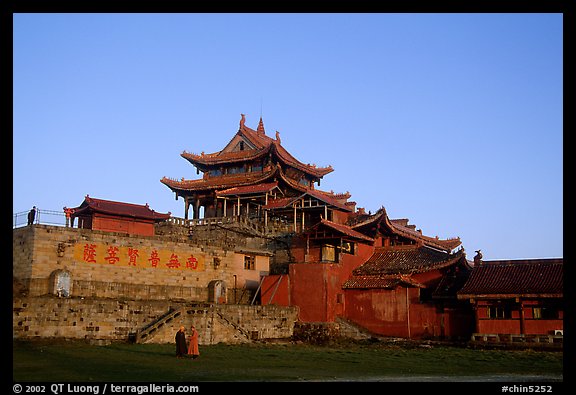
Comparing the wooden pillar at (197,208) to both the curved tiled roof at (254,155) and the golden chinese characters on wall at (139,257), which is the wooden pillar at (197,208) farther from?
the golden chinese characters on wall at (139,257)

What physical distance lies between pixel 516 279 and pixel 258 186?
22.6 meters

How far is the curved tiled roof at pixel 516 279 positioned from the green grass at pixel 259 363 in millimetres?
2830

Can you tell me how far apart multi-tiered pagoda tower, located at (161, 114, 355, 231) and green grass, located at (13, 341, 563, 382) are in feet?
56.1

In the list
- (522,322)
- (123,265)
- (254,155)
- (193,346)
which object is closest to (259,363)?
(193,346)

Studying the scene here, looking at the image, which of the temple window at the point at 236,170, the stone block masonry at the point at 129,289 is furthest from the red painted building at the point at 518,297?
the temple window at the point at 236,170

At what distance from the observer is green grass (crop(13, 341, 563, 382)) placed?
14.8 meters

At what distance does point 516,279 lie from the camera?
2752 centimetres

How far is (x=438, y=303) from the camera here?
29609 millimetres

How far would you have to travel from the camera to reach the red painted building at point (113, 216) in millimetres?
35125

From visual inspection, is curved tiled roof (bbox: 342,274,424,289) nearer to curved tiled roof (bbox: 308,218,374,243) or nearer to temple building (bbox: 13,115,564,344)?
temple building (bbox: 13,115,564,344)

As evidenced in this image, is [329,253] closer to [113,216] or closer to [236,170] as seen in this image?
[113,216]

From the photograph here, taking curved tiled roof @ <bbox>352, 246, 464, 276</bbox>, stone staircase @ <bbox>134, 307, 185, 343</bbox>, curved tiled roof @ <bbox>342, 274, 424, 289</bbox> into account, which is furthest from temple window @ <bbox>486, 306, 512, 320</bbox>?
stone staircase @ <bbox>134, 307, 185, 343</bbox>
